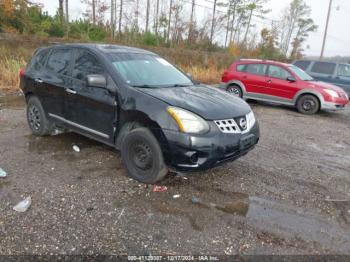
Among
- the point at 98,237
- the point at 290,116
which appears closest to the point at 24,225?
the point at 98,237

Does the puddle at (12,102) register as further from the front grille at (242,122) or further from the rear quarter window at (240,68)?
the rear quarter window at (240,68)

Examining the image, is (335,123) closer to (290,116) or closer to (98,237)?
(290,116)

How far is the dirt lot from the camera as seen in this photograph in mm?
2652

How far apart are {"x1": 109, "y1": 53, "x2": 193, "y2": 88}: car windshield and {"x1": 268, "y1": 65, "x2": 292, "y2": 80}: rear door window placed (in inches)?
228

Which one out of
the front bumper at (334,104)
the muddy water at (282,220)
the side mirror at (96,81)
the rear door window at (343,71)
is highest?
the rear door window at (343,71)

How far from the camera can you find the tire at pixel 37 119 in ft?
16.7

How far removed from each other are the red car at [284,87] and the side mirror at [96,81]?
282 inches

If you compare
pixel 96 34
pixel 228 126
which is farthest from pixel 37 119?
pixel 96 34

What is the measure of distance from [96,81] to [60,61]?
1422 mm

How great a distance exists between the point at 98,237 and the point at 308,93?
8437mm

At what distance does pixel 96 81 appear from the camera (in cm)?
373

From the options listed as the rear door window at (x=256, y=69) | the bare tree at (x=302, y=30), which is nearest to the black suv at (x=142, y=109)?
the rear door window at (x=256, y=69)

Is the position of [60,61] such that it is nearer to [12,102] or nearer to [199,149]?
[199,149]

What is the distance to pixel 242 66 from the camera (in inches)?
412
